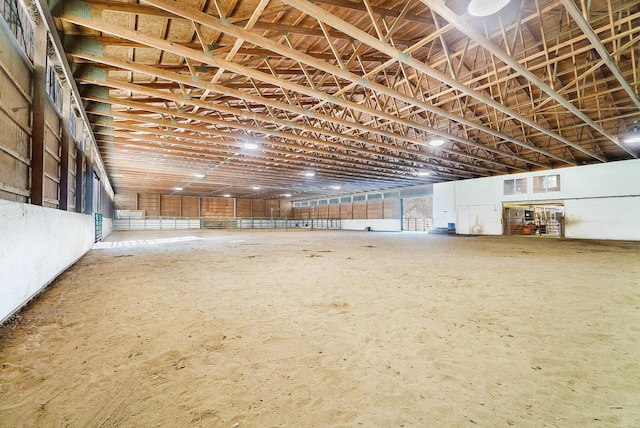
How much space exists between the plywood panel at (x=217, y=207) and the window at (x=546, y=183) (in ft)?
97.2

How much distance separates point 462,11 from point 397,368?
263 inches

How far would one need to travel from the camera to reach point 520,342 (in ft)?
8.26

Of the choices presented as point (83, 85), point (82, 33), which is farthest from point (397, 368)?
point (83, 85)

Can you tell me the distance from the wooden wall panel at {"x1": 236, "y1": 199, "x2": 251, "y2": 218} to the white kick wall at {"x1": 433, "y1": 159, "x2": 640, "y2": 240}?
25090mm

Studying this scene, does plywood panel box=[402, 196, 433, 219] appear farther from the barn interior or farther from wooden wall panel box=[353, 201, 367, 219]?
the barn interior

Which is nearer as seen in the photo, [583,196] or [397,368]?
[397,368]

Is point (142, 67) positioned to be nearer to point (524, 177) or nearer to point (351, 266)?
point (351, 266)

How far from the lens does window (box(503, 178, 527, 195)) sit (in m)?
16.8

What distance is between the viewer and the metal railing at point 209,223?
26.6 m

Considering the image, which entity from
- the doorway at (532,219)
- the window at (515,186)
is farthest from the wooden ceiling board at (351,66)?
the doorway at (532,219)

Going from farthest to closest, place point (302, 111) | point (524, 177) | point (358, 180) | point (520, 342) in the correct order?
point (358, 180) < point (524, 177) < point (302, 111) < point (520, 342)

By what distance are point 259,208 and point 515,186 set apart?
27734 millimetres

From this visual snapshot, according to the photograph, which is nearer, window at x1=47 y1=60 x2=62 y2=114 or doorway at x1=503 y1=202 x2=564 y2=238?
window at x1=47 y1=60 x2=62 y2=114

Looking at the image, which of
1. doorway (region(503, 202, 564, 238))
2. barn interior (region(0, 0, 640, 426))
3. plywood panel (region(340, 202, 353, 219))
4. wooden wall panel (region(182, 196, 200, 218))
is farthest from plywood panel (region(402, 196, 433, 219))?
wooden wall panel (region(182, 196, 200, 218))
